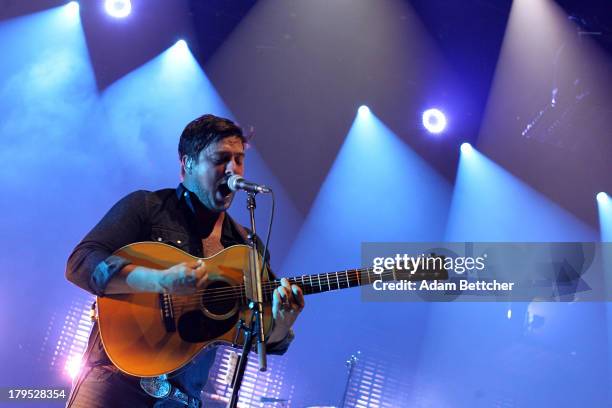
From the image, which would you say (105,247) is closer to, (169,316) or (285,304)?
(169,316)

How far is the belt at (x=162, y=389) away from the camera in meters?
2.77

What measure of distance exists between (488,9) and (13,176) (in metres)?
6.75

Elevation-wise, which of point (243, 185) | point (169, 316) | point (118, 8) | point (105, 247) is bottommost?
point (169, 316)

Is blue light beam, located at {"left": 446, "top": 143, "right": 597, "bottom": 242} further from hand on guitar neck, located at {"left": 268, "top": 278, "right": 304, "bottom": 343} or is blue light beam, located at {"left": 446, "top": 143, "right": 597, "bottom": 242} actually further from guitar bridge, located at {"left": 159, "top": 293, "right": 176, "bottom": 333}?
guitar bridge, located at {"left": 159, "top": 293, "right": 176, "bottom": 333}

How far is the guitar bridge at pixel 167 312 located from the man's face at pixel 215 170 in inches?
23.8

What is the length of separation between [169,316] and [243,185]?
0.76 metres

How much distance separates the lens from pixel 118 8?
7.81 metres

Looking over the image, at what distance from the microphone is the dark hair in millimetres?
369

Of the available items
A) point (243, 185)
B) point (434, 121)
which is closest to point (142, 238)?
point (243, 185)

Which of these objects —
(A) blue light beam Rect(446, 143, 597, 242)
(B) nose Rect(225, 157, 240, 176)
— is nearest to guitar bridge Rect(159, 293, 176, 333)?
(B) nose Rect(225, 157, 240, 176)

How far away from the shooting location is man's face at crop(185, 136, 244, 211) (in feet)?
10.7

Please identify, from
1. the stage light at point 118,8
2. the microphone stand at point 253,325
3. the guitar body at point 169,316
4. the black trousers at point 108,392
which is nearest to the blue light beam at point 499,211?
the stage light at point 118,8
